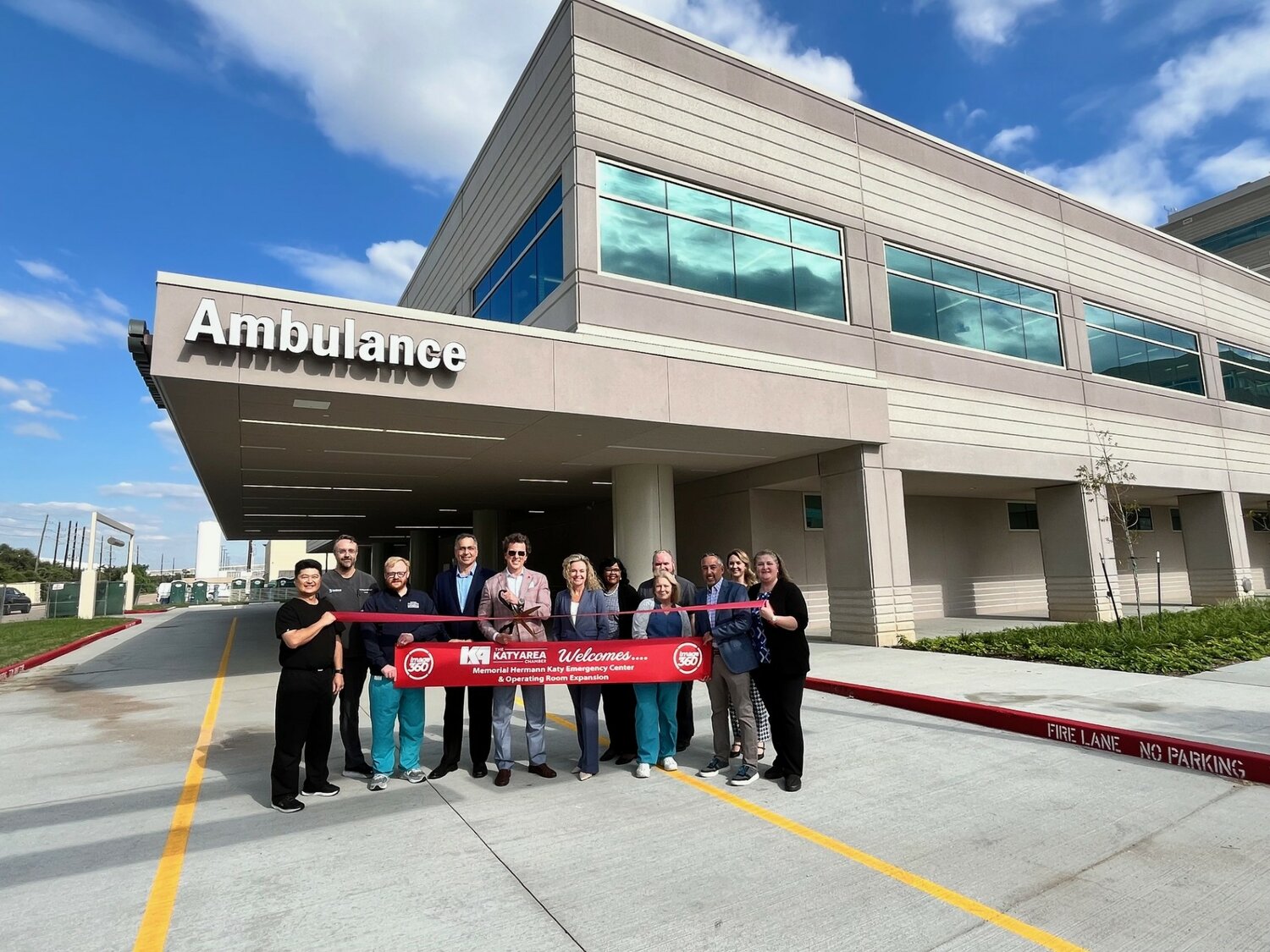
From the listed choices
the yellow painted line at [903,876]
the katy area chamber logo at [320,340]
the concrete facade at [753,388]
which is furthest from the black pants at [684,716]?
the katy area chamber logo at [320,340]

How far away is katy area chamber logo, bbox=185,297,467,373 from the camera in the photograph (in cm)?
897

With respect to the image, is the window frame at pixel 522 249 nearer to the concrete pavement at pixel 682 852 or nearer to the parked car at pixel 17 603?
the concrete pavement at pixel 682 852

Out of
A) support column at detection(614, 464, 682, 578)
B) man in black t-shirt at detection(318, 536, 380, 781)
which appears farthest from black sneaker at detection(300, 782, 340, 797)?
support column at detection(614, 464, 682, 578)

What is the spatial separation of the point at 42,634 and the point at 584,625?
78.8 feet

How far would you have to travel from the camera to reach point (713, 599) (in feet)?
21.2

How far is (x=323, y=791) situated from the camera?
577 cm

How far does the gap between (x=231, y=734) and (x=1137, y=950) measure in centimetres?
852

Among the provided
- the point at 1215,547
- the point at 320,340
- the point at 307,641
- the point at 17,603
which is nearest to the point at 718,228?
the point at 320,340

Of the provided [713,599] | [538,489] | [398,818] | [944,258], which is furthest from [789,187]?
[398,818]

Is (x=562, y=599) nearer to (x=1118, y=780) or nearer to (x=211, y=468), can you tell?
(x=1118, y=780)

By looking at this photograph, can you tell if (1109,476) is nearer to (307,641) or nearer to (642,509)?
(642,509)

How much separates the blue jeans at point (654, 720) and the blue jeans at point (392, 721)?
6.11 feet

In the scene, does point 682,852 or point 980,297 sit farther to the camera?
point 980,297

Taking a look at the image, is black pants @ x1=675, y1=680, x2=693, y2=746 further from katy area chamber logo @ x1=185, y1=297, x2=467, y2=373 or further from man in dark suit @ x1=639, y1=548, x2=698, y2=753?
katy area chamber logo @ x1=185, y1=297, x2=467, y2=373
